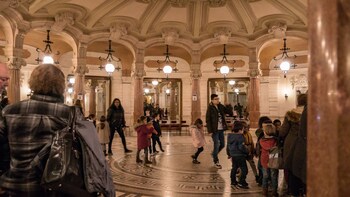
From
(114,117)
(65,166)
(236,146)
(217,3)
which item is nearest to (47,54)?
(114,117)

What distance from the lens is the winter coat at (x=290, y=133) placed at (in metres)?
3.71

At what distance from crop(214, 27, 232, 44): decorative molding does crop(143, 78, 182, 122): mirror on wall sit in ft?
16.0

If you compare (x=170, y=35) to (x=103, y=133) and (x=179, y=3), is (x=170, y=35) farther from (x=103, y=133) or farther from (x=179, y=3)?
(x=103, y=133)

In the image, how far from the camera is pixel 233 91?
734 inches

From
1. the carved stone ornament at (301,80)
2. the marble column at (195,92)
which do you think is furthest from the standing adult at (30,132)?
the carved stone ornament at (301,80)

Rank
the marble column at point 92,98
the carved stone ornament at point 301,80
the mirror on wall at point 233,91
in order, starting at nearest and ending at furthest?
1. the carved stone ornament at point 301,80
2. the marble column at point 92,98
3. the mirror on wall at point 233,91

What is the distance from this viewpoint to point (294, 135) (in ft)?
12.3

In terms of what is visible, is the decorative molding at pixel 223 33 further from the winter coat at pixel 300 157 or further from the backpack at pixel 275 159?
the winter coat at pixel 300 157

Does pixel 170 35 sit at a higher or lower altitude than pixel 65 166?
higher

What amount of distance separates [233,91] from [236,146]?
13.9 meters

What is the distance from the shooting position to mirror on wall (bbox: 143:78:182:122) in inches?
720

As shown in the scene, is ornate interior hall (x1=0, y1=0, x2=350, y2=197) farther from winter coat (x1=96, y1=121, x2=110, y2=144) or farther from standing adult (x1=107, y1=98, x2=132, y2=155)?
standing adult (x1=107, y1=98, x2=132, y2=155)

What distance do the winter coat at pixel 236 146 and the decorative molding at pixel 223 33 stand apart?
9754 mm

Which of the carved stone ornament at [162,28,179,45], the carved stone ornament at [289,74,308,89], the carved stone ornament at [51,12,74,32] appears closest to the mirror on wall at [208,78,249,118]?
the carved stone ornament at [289,74,308,89]
